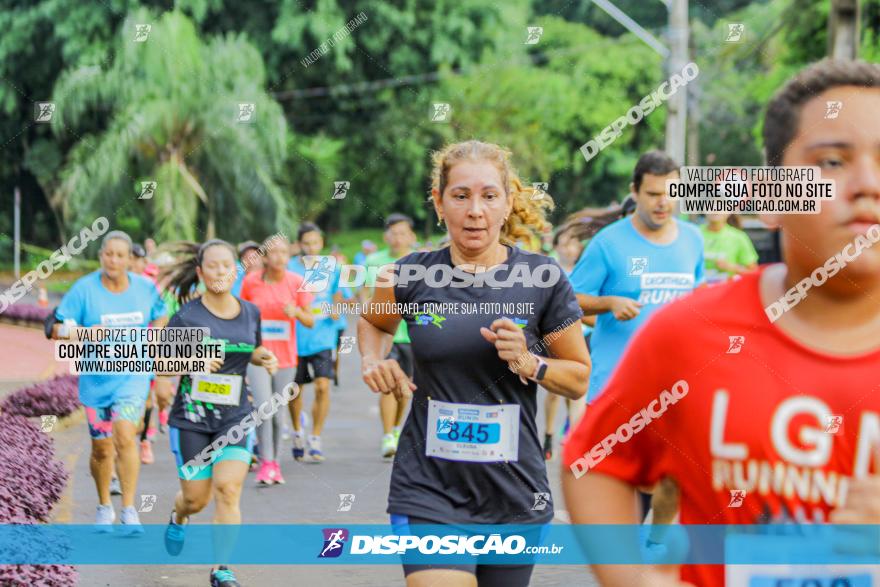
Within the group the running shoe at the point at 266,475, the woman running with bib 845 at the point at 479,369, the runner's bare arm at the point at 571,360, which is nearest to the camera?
the woman running with bib 845 at the point at 479,369

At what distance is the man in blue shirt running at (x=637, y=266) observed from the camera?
733cm

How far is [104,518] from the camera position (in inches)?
360

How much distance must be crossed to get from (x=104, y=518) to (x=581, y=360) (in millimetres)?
5070

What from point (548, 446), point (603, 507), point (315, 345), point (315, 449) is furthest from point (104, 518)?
point (603, 507)

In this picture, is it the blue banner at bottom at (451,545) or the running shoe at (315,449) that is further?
the running shoe at (315,449)

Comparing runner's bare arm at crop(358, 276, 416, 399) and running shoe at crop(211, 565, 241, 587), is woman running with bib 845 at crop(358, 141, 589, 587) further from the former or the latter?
running shoe at crop(211, 565, 241, 587)

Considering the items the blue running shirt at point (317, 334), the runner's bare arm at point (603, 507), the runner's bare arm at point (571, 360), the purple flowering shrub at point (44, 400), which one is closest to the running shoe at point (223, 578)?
the runner's bare arm at point (571, 360)

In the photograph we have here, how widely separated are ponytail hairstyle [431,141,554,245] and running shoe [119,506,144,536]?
446 cm

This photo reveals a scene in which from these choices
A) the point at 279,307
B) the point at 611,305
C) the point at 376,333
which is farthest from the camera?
the point at 279,307

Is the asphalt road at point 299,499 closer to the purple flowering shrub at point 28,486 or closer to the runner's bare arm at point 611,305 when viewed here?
the purple flowering shrub at point 28,486

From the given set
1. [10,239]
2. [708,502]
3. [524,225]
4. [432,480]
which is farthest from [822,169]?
[10,239]

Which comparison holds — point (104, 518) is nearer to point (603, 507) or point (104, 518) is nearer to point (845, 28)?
point (603, 507)

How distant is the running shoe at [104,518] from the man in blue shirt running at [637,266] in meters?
3.34

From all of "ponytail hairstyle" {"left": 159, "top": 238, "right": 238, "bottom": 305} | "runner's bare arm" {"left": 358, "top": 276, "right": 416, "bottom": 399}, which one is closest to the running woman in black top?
"ponytail hairstyle" {"left": 159, "top": 238, "right": 238, "bottom": 305}
